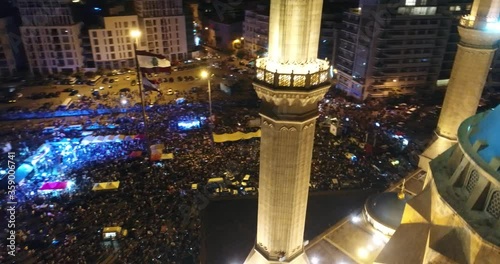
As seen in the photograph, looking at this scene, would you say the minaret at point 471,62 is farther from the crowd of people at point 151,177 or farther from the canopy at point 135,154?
the canopy at point 135,154

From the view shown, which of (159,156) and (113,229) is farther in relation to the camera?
(159,156)

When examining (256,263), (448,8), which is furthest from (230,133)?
(448,8)

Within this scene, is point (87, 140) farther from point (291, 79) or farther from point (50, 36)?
point (50, 36)

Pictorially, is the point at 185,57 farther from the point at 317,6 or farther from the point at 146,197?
the point at 317,6

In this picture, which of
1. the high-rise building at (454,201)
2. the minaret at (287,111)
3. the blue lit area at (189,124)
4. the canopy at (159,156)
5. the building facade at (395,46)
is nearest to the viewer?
the minaret at (287,111)

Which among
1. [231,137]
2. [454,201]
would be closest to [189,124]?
[231,137]

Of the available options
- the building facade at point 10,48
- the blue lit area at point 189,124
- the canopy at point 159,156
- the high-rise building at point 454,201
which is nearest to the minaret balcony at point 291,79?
the high-rise building at point 454,201

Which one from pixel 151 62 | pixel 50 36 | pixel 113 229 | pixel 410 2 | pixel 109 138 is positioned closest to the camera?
pixel 113 229

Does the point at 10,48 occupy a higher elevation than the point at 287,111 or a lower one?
lower
